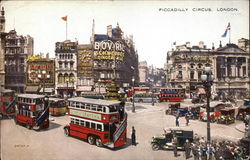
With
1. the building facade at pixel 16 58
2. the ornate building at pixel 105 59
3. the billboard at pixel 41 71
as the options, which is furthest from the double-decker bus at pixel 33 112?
the ornate building at pixel 105 59

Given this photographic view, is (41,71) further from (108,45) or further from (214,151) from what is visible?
(214,151)

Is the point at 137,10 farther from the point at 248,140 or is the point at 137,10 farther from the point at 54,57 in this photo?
the point at 248,140

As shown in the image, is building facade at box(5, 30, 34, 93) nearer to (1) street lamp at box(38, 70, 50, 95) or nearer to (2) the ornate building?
(1) street lamp at box(38, 70, 50, 95)

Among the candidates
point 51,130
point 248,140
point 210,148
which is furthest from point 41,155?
point 248,140

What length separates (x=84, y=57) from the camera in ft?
31.9

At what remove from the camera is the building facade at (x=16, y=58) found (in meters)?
9.30

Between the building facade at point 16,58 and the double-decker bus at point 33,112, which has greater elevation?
the building facade at point 16,58

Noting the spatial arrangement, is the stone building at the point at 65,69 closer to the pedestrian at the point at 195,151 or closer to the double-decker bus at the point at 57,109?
the double-decker bus at the point at 57,109

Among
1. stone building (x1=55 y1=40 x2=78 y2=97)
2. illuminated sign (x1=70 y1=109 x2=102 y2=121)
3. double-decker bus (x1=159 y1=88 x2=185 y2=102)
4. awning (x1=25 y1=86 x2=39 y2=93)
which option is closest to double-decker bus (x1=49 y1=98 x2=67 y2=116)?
stone building (x1=55 y1=40 x2=78 y2=97)

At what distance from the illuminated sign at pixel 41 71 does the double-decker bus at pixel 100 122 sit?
1.77 metres

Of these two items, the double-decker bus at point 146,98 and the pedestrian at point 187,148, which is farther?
the double-decker bus at point 146,98

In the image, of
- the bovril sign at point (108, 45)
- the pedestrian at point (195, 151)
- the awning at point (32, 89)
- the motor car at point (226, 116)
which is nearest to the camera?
the pedestrian at point (195, 151)

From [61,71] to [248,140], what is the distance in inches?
363

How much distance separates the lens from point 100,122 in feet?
25.9
